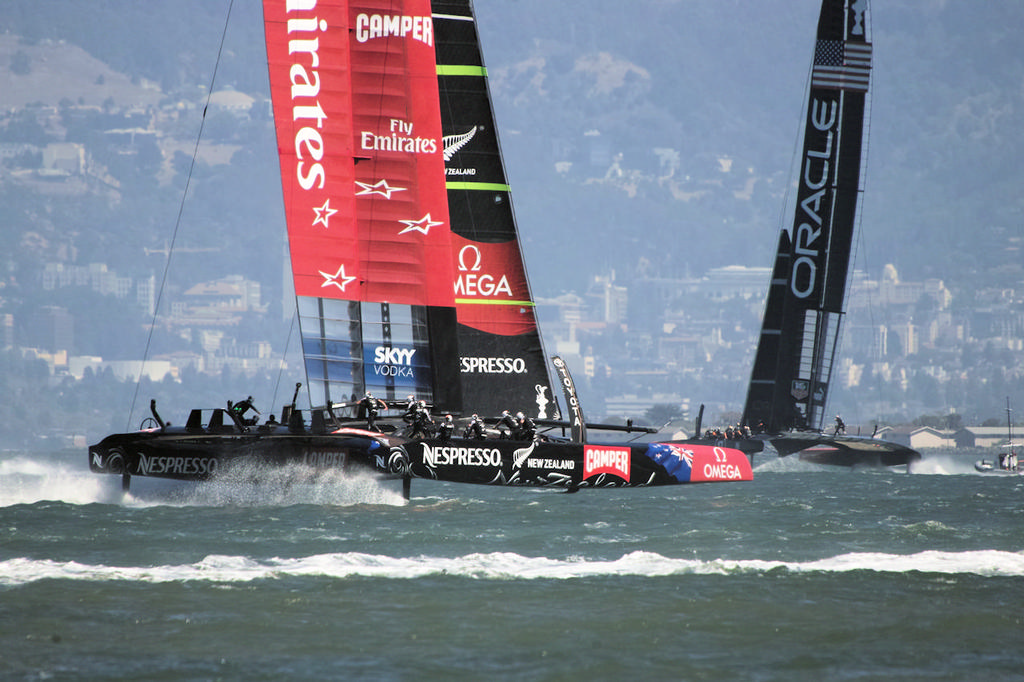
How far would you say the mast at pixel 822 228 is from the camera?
41.4 m

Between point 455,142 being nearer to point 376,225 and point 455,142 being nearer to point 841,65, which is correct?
point 376,225

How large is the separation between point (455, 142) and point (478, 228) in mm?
1604

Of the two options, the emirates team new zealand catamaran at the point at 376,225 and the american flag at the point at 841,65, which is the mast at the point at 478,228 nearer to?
the emirates team new zealand catamaran at the point at 376,225

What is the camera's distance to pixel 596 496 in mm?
26125

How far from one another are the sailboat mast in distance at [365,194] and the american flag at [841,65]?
22.7 metres

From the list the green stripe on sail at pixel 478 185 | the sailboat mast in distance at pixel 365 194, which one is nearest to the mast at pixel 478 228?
the green stripe on sail at pixel 478 185

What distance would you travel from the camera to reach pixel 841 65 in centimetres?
4197

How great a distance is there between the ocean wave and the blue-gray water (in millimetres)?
50

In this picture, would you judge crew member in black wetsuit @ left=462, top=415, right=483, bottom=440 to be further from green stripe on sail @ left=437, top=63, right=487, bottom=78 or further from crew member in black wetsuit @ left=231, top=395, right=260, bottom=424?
green stripe on sail @ left=437, top=63, right=487, bottom=78

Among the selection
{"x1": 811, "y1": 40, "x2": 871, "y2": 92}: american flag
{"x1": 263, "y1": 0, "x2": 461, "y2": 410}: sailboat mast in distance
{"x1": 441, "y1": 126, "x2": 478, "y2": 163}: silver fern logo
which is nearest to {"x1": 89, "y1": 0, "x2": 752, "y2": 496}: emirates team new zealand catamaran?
{"x1": 263, "y1": 0, "x2": 461, "y2": 410}: sailboat mast in distance

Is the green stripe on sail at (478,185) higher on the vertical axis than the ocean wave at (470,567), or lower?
higher

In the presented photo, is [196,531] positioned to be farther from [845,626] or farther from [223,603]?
[845,626]

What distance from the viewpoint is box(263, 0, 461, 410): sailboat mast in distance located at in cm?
2167

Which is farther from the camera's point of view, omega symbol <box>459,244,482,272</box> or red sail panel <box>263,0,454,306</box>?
omega symbol <box>459,244,482,272</box>
